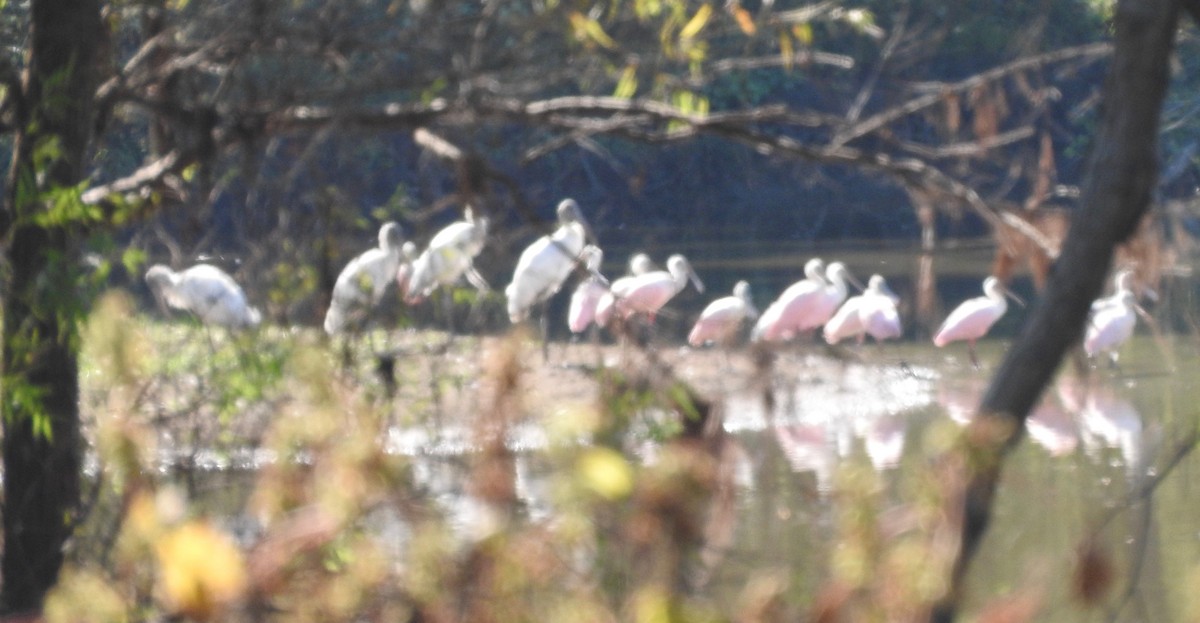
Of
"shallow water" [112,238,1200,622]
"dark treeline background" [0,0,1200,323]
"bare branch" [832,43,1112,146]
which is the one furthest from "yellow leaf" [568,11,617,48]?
"shallow water" [112,238,1200,622]

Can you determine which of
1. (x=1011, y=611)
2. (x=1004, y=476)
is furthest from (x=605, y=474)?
(x=1004, y=476)

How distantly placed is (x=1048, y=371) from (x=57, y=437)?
2.09 meters

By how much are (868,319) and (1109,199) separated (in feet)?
31.7

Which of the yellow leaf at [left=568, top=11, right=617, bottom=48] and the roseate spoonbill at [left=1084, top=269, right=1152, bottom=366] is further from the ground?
the yellow leaf at [left=568, top=11, right=617, bottom=48]

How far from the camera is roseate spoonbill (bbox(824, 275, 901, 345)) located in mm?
11469

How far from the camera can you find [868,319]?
11.5m

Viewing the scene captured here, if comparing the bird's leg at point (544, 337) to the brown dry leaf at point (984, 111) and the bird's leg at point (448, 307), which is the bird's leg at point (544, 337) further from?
the brown dry leaf at point (984, 111)

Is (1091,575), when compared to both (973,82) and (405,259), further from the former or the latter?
(405,259)

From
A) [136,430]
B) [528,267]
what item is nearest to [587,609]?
[136,430]

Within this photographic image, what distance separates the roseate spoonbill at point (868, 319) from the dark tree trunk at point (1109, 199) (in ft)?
30.5

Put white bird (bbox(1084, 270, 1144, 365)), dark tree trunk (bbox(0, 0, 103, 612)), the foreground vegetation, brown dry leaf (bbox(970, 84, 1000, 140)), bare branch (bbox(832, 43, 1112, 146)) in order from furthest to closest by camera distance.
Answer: white bird (bbox(1084, 270, 1144, 365)) → dark tree trunk (bbox(0, 0, 103, 612)) → brown dry leaf (bbox(970, 84, 1000, 140)) → bare branch (bbox(832, 43, 1112, 146)) → the foreground vegetation

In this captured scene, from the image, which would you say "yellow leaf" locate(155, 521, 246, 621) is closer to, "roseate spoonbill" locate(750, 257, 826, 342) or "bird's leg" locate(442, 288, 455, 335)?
"bird's leg" locate(442, 288, 455, 335)

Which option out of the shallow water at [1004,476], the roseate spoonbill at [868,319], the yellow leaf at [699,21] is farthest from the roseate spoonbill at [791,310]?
the yellow leaf at [699,21]

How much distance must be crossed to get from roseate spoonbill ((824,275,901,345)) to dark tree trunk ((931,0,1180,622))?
9304mm
